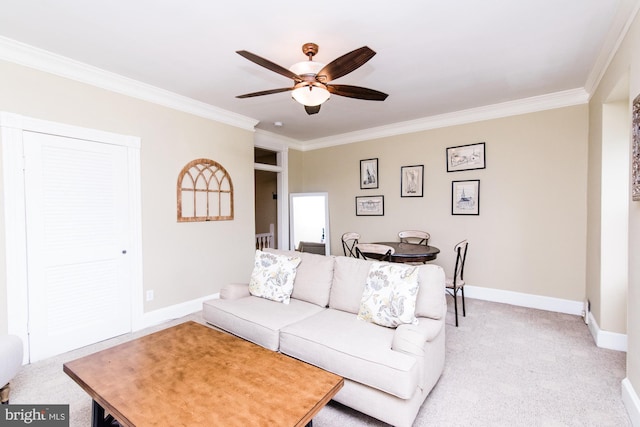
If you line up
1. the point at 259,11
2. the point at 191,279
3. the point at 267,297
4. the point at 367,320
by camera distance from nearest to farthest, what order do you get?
Result: the point at 259,11 < the point at 367,320 < the point at 267,297 < the point at 191,279

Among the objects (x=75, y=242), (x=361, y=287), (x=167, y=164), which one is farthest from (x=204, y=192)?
(x=361, y=287)

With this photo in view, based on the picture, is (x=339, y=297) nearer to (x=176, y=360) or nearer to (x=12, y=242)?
(x=176, y=360)

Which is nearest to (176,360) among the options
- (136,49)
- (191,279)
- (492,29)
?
(191,279)

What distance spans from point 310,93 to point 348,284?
157cm

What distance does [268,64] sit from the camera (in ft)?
6.78

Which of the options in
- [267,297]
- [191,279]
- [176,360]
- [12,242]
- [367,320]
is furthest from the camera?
[191,279]

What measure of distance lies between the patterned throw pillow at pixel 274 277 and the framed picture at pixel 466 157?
280cm

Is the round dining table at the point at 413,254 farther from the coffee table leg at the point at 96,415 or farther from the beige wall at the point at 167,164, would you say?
the coffee table leg at the point at 96,415

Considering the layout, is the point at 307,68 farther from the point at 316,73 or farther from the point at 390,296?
the point at 390,296

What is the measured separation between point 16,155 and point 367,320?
3.13 meters

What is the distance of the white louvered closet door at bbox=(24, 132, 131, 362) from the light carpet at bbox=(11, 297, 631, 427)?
227mm

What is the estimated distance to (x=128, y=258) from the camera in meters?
3.23

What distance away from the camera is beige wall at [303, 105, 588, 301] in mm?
3633

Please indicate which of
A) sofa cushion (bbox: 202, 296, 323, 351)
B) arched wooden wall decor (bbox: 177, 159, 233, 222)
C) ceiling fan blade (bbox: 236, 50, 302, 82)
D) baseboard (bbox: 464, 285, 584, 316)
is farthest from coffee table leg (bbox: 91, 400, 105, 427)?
baseboard (bbox: 464, 285, 584, 316)
